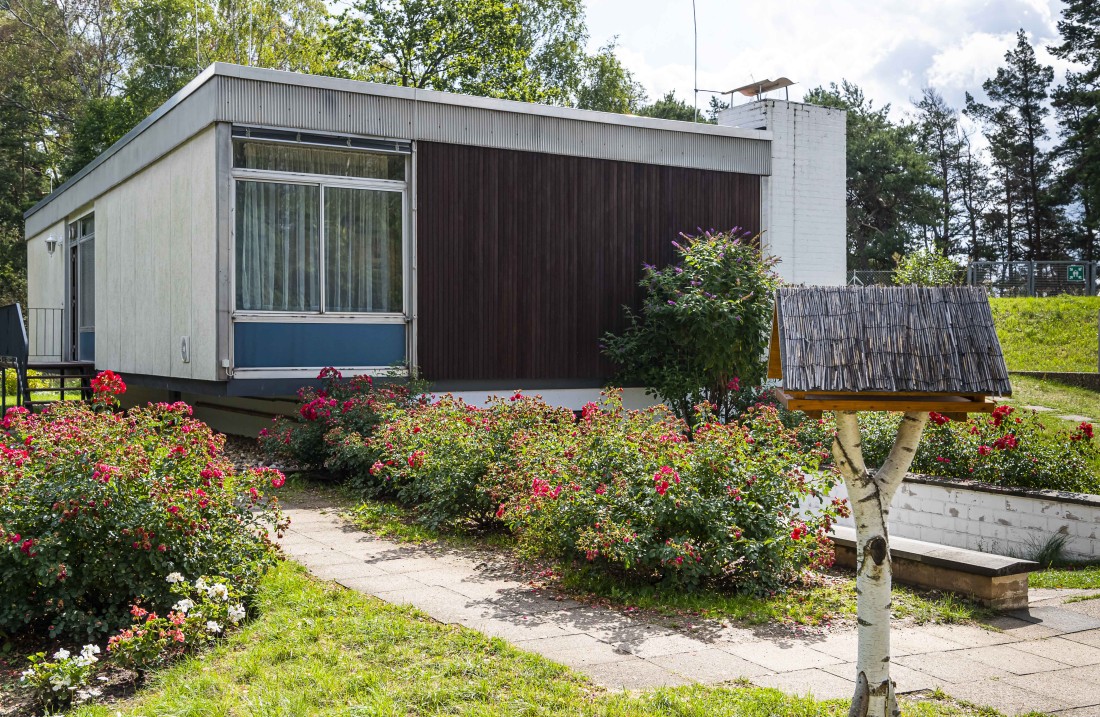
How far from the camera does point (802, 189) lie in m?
15.4

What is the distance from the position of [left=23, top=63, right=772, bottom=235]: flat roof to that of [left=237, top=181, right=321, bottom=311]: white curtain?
826 mm

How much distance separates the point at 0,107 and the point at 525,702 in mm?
39734

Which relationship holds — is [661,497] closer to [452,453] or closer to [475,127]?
[452,453]

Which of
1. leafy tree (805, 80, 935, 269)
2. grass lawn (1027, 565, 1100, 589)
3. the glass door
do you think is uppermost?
leafy tree (805, 80, 935, 269)

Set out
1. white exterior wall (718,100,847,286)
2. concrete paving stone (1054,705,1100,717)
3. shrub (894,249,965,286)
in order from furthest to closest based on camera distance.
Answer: shrub (894,249,965,286) < white exterior wall (718,100,847,286) < concrete paving stone (1054,705,1100,717)

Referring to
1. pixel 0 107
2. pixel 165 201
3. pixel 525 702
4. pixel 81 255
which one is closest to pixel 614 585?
pixel 525 702

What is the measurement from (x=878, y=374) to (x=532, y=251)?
31.8 feet

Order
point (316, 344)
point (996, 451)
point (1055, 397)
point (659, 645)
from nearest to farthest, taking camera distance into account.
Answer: point (659, 645) → point (996, 451) → point (316, 344) → point (1055, 397)

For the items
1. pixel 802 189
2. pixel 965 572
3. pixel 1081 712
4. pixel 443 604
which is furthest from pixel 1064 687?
pixel 802 189

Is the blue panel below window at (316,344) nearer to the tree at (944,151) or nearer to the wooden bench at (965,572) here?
the wooden bench at (965,572)

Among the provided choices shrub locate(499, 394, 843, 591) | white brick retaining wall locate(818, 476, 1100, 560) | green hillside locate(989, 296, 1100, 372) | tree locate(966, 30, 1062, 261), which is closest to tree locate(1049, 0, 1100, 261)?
tree locate(966, 30, 1062, 261)

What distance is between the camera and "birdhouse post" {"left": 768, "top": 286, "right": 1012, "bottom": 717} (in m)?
3.55

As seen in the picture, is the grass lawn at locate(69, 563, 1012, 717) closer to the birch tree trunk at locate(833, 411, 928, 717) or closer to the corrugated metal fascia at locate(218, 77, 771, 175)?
the birch tree trunk at locate(833, 411, 928, 717)

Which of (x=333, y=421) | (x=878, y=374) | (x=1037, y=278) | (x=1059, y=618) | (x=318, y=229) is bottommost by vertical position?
(x=1059, y=618)
